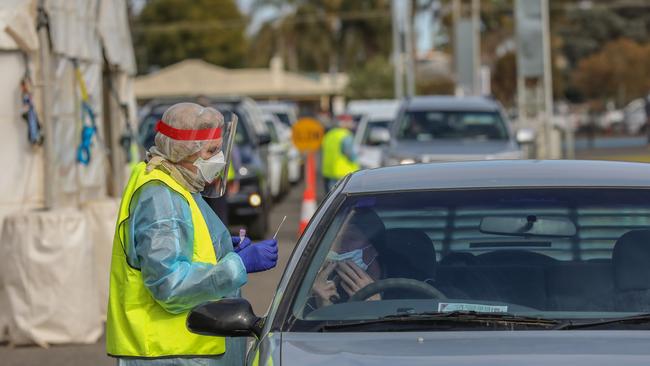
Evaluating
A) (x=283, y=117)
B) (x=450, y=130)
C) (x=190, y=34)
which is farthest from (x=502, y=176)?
(x=190, y=34)

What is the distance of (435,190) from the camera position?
16.1ft

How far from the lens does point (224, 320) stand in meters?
Result: 4.38

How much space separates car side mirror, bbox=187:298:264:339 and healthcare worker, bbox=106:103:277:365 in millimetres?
163

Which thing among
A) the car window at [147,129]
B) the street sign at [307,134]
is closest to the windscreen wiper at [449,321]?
the car window at [147,129]

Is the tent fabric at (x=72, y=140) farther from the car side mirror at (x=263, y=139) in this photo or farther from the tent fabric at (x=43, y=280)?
the car side mirror at (x=263, y=139)

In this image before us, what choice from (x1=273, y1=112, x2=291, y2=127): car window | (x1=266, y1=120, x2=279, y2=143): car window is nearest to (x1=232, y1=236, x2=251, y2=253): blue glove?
(x1=266, y1=120, x2=279, y2=143): car window

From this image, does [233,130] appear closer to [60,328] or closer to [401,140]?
[60,328]

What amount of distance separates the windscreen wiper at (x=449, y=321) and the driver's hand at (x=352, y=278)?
32 centimetres

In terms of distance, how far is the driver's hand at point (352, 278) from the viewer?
15.5 feet

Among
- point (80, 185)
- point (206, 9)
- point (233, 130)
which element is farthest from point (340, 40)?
point (233, 130)

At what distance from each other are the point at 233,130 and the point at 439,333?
149 cm

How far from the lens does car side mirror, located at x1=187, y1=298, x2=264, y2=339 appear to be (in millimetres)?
4375

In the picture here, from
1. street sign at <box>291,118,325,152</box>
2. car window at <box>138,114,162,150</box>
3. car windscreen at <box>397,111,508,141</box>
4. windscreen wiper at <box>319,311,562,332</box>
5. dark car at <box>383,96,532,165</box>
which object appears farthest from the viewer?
street sign at <box>291,118,325,152</box>

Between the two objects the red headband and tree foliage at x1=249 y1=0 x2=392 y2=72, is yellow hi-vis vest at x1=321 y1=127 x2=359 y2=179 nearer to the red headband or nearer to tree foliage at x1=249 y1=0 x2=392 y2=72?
the red headband
